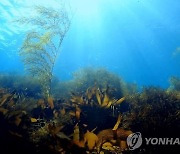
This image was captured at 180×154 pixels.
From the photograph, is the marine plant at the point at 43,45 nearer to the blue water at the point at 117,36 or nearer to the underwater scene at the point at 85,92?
the underwater scene at the point at 85,92

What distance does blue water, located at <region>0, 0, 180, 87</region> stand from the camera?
95.1 feet

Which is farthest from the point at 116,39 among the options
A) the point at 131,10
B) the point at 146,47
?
the point at 131,10

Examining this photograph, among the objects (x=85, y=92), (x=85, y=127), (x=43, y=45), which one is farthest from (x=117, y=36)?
(x=85, y=127)

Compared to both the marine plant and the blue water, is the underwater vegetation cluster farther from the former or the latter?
the blue water

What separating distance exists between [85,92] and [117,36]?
124 ft

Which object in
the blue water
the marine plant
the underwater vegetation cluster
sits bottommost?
the underwater vegetation cluster

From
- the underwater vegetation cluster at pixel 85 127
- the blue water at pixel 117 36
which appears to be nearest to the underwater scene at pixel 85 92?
the underwater vegetation cluster at pixel 85 127

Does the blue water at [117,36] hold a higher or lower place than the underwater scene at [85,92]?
higher

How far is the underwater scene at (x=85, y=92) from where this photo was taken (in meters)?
4.25

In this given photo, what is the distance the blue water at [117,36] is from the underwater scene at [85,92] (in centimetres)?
18

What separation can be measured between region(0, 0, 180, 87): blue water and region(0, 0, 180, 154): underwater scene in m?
0.18

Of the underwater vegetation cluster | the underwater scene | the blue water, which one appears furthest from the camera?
the blue water

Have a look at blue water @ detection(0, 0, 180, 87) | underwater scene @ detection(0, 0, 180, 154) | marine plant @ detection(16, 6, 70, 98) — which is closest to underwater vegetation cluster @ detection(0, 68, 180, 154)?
underwater scene @ detection(0, 0, 180, 154)

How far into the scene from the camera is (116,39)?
4856 cm
